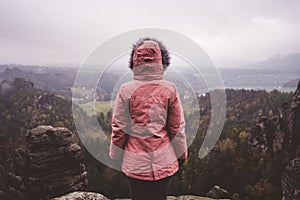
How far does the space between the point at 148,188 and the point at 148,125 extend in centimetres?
101

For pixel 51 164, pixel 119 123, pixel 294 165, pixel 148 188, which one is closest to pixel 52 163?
pixel 51 164

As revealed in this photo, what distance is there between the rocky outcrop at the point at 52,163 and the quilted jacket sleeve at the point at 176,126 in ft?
71.5

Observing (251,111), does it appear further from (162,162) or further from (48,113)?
(162,162)

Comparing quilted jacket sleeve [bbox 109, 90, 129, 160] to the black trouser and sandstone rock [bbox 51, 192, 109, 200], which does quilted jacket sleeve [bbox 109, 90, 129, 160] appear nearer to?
the black trouser

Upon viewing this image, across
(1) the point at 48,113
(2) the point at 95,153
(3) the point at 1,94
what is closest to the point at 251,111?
(1) the point at 48,113

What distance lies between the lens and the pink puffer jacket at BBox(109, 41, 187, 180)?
3.47 metres

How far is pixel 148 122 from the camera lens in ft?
11.4

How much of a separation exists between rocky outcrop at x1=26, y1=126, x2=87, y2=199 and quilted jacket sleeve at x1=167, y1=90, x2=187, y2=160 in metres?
21.8

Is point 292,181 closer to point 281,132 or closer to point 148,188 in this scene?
point 281,132

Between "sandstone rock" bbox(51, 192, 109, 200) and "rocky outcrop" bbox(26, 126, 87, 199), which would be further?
"rocky outcrop" bbox(26, 126, 87, 199)

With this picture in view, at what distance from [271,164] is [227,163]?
646cm

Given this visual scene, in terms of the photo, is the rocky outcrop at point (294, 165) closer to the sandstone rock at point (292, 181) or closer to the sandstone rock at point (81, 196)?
the sandstone rock at point (292, 181)

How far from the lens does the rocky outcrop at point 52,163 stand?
77.6 feet

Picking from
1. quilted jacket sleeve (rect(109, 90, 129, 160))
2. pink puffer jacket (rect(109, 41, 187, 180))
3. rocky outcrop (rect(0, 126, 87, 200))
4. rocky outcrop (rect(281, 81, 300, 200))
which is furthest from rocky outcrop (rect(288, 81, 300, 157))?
quilted jacket sleeve (rect(109, 90, 129, 160))
